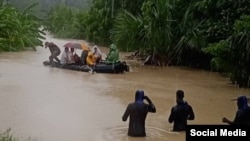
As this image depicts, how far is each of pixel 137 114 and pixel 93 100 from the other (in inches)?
165

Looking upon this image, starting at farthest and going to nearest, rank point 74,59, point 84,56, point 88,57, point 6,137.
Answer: point 74,59, point 84,56, point 88,57, point 6,137

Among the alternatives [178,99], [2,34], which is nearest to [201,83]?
[178,99]

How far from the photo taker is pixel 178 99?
9.39m

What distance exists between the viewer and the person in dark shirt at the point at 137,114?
895 centimetres

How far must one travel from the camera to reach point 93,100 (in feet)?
42.7

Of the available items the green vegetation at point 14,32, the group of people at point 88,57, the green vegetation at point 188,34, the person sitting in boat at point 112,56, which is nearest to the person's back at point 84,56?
the group of people at point 88,57

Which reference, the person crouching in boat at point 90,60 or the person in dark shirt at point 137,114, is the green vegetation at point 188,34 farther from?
the person in dark shirt at point 137,114

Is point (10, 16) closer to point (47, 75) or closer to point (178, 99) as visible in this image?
point (47, 75)

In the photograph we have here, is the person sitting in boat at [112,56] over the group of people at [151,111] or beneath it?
over

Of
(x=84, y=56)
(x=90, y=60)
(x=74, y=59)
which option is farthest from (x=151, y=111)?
(x=74, y=59)

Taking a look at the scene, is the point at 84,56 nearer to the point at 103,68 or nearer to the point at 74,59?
the point at 74,59

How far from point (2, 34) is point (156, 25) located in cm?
1095

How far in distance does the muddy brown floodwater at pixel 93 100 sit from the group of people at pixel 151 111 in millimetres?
184

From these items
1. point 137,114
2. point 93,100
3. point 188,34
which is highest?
point 188,34
